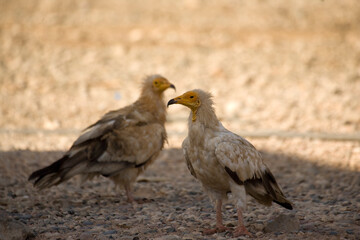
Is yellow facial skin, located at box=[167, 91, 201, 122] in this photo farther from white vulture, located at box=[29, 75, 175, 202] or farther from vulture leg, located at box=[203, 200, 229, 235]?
white vulture, located at box=[29, 75, 175, 202]

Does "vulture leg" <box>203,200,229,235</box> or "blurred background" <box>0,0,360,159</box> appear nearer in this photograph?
"vulture leg" <box>203,200,229,235</box>

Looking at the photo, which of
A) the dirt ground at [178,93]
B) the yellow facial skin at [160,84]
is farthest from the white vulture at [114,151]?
the yellow facial skin at [160,84]

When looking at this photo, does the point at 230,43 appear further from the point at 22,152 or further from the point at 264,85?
the point at 22,152

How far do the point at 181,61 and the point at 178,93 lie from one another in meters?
2.65

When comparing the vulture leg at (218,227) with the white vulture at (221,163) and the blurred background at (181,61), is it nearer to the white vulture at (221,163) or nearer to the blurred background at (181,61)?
the white vulture at (221,163)

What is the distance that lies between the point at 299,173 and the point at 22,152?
466cm

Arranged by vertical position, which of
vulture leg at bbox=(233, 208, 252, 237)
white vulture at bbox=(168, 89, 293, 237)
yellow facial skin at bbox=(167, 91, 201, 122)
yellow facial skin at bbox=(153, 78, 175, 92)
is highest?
yellow facial skin at bbox=(153, 78, 175, 92)

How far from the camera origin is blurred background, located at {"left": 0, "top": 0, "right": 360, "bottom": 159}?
11.8 meters

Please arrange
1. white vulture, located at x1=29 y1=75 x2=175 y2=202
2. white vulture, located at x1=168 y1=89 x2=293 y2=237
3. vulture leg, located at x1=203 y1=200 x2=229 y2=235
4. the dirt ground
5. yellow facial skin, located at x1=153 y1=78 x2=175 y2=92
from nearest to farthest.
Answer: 1. white vulture, located at x1=168 y1=89 x2=293 y2=237
2. vulture leg, located at x1=203 y1=200 x2=229 y2=235
3. the dirt ground
4. white vulture, located at x1=29 y1=75 x2=175 y2=202
5. yellow facial skin, located at x1=153 y1=78 x2=175 y2=92

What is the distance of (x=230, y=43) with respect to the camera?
17234 millimetres

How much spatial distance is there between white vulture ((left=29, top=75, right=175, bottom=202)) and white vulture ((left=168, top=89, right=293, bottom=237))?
5.09 ft

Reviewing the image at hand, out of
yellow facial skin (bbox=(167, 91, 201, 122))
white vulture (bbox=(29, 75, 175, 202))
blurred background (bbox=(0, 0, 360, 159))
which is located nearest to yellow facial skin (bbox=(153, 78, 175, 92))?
white vulture (bbox=(29, 75, 175, 202))

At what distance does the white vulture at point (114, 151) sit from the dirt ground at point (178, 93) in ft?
1.35

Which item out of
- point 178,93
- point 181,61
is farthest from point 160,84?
point 181,61
